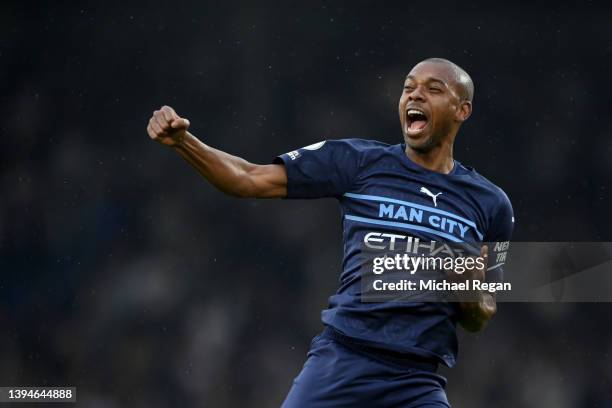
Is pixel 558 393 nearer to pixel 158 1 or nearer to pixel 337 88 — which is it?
pixel 337 88

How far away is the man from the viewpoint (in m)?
3.53

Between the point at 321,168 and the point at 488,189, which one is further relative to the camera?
the point at 488,189

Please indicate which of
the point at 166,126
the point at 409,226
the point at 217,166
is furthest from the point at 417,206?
the point at 166,126

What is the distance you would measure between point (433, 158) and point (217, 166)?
985 millimetres

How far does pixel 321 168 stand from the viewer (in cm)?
375

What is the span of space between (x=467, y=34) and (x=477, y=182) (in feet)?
10.8

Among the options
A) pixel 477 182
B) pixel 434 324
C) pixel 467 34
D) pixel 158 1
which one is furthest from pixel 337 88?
pixel 434 324

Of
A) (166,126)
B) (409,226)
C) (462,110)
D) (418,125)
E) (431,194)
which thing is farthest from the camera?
(462,110)

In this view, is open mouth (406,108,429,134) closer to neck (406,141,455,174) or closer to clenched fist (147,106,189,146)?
neck (406,141,455,174)

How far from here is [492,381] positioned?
266 inches

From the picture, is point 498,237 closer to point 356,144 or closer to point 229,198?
point 356,144

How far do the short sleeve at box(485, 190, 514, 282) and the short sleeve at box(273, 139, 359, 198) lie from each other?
0.65 meters

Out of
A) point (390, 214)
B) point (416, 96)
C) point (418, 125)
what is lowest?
point (390, 214)

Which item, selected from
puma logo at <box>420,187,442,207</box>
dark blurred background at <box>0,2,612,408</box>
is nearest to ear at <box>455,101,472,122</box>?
puma logo at <box>420,187,442,207</box>
